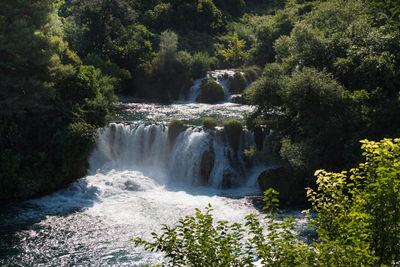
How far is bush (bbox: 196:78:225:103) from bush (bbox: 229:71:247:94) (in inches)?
77.7

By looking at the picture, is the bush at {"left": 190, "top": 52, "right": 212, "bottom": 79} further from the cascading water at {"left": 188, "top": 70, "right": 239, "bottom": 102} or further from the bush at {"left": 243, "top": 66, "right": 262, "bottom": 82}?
the bush at {"left": 243, "top": 66, "right": 262, "bottom": 82}

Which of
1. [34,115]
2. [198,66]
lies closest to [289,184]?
[34,115]

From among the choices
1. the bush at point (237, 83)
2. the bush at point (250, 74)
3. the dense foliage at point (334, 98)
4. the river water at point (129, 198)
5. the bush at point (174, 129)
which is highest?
the bush at point (250, 74)

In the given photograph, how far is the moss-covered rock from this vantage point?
21.2m

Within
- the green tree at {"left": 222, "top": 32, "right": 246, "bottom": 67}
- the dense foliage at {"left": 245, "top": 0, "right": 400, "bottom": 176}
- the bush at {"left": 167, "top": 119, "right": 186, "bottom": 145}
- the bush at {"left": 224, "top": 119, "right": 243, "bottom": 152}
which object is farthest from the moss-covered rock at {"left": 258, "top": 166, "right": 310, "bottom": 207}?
the green tree at {"left": 222, "top": 32, "right": 246, "bottom": 67}

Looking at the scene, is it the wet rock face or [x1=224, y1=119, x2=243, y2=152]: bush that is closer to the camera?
the wet rock face

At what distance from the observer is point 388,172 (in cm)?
695

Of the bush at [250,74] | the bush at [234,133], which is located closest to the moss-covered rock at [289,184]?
the bush at [234,133]

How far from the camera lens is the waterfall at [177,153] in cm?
2484

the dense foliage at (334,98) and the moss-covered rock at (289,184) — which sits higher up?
the dense foliage at (334,98)

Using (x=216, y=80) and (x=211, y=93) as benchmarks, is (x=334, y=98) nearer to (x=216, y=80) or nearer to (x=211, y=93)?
(x=211, y=93)

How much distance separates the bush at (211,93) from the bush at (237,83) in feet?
6.48

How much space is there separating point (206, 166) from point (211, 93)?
18.1 m

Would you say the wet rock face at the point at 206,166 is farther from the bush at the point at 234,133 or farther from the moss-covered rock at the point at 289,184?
the moss-covered rock at the point at 289,184
